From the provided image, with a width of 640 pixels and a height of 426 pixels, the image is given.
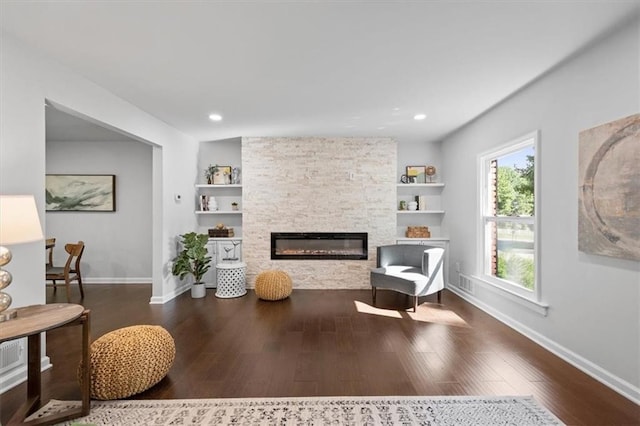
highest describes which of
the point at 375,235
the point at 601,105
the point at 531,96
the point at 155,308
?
the point at 531,96

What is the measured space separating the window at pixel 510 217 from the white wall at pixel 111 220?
18.6 ft

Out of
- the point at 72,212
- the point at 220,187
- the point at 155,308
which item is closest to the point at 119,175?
the point at 72,212

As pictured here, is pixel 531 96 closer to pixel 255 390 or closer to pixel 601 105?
pixel 601 105

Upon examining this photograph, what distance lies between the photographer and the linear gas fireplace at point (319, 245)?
5.27 meters

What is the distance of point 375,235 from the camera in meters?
5.28

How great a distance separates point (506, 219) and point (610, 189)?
155 cm

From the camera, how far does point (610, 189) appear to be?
2188 mm

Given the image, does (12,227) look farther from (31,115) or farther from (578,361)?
(578,361)

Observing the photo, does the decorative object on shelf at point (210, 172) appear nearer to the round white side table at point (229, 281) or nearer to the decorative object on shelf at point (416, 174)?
the round white side table at point (229, 281)

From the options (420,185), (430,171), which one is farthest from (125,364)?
(430,171)

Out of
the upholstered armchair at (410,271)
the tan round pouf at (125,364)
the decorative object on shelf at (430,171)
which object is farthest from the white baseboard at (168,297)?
the decorative object on shelf at (430,171)

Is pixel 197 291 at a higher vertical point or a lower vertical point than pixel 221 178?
lower

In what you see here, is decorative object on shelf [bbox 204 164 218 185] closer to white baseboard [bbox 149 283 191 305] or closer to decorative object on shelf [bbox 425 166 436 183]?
white baseboard [bbox 149 283 191 305]

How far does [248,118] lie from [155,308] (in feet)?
9.42
